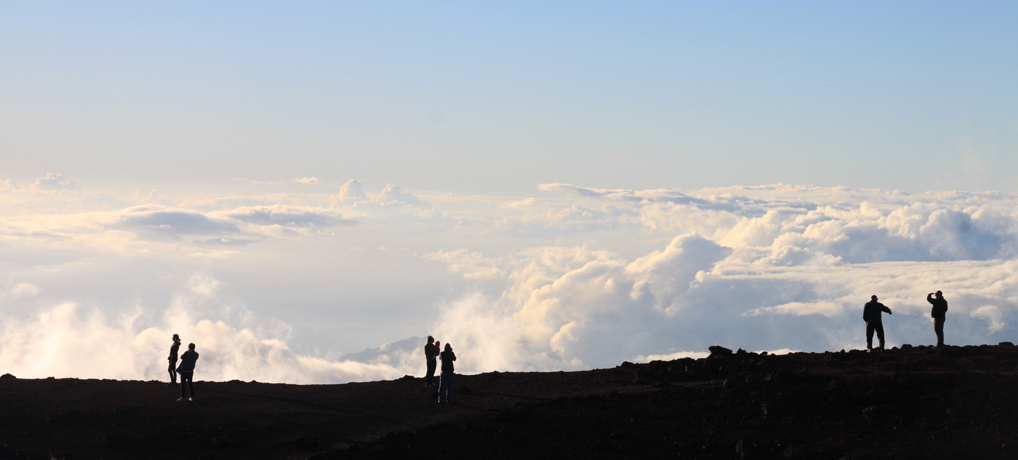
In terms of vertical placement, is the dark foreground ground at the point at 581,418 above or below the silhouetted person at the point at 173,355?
below

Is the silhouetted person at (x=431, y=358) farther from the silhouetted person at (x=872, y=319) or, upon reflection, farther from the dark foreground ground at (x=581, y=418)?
the silhouetted person at (x=872, y=319)

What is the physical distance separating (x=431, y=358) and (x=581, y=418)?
22.6ft

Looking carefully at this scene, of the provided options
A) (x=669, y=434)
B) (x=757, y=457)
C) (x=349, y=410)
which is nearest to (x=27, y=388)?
(x=349, y=410)

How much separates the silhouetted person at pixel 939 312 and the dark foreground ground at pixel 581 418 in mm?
2268

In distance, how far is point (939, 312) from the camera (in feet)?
102

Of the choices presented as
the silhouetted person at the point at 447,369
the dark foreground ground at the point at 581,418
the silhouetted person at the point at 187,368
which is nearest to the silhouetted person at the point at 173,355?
the dark foreground ground at the point at 581,418

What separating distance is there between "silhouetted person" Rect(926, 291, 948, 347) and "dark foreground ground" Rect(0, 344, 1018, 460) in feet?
7.44

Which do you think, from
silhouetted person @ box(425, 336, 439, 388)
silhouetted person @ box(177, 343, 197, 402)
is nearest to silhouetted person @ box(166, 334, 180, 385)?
silhouetted person @ box(177, 343, 197, 402)

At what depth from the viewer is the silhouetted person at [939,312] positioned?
31.1 metres

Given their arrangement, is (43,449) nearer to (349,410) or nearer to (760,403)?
(349,410)

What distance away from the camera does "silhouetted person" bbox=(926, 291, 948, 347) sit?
3106 cm

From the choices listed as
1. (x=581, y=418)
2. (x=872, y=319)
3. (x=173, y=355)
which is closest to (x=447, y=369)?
(x=581, y=418)

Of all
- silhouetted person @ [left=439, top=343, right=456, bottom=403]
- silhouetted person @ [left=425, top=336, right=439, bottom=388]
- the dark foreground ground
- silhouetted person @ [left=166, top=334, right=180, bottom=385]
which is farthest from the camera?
silhouetted person @ [left=166, top=334, right=180, bottom=385]

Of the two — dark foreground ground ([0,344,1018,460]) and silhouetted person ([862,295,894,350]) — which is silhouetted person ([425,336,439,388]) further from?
silhouetted person ([862,295,894,350])
